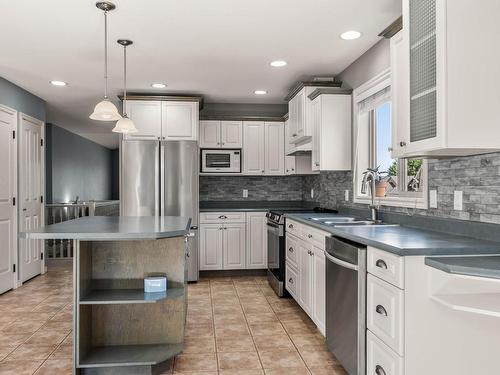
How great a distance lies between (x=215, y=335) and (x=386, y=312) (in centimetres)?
173

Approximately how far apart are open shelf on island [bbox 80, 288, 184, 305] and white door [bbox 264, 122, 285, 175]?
3.33m

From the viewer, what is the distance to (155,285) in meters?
2.65

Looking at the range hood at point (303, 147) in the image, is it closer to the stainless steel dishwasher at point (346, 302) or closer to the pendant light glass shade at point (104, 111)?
the stainless steel dishwasher at point (346, 302)

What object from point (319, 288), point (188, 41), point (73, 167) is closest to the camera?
point (319, 288)

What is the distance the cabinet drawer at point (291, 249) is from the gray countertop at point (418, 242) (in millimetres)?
1269

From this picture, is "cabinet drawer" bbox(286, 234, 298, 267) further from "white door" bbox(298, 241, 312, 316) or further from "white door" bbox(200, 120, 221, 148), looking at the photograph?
"white door" bbox(200, 120, 221, 148)

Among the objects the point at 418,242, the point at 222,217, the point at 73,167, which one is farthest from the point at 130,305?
the point at 73,167

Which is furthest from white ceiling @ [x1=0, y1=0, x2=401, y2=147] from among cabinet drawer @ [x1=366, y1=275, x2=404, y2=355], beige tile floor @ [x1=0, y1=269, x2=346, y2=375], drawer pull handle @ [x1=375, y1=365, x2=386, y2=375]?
beige tile floor @ [x1=0, y1=269, x2=346, y2=375]

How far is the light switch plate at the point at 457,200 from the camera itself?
7.92 feet

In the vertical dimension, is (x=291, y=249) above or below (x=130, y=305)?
above

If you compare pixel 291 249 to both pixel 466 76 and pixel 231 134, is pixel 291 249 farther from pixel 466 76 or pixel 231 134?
pixel 466 76

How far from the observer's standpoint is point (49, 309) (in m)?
4.07

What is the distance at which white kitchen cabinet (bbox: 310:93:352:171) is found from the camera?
406 centimetres

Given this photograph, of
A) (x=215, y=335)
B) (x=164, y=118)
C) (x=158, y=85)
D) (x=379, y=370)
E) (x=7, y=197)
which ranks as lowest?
(x=215, y=335)
